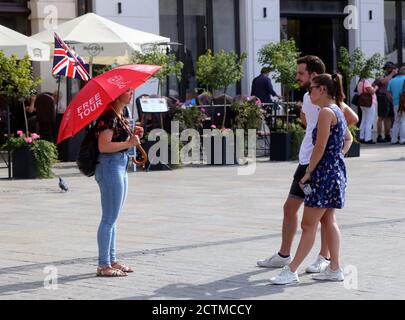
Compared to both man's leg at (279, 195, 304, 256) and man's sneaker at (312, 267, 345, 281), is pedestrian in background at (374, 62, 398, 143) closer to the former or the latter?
man's leg at (279, 195, 304, 256)

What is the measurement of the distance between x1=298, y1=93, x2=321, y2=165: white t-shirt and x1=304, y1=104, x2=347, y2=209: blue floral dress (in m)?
0.31

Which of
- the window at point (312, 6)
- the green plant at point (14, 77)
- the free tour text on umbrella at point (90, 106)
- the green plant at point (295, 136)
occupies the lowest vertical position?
the green plant at point (295, 136)

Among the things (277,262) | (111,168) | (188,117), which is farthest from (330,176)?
(188,117)

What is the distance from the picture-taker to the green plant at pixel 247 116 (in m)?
20.2

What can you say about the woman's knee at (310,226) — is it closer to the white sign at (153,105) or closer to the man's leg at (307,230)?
the man's leg at (307,230)

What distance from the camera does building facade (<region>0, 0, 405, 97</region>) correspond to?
77.7 ft

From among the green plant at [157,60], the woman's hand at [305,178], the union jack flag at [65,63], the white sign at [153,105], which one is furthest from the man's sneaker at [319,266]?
the white sign at [153,105]

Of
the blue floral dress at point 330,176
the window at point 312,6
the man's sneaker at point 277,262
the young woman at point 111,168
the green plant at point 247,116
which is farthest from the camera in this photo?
the window at point 312,6

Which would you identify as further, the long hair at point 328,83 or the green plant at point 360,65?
the green plant at point 360,65

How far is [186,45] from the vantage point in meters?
26.4

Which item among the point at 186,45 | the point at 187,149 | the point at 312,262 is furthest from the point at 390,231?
the point at 186,45

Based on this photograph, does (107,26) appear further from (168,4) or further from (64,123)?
(64,123)

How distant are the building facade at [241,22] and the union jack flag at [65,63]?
3.89 meters
